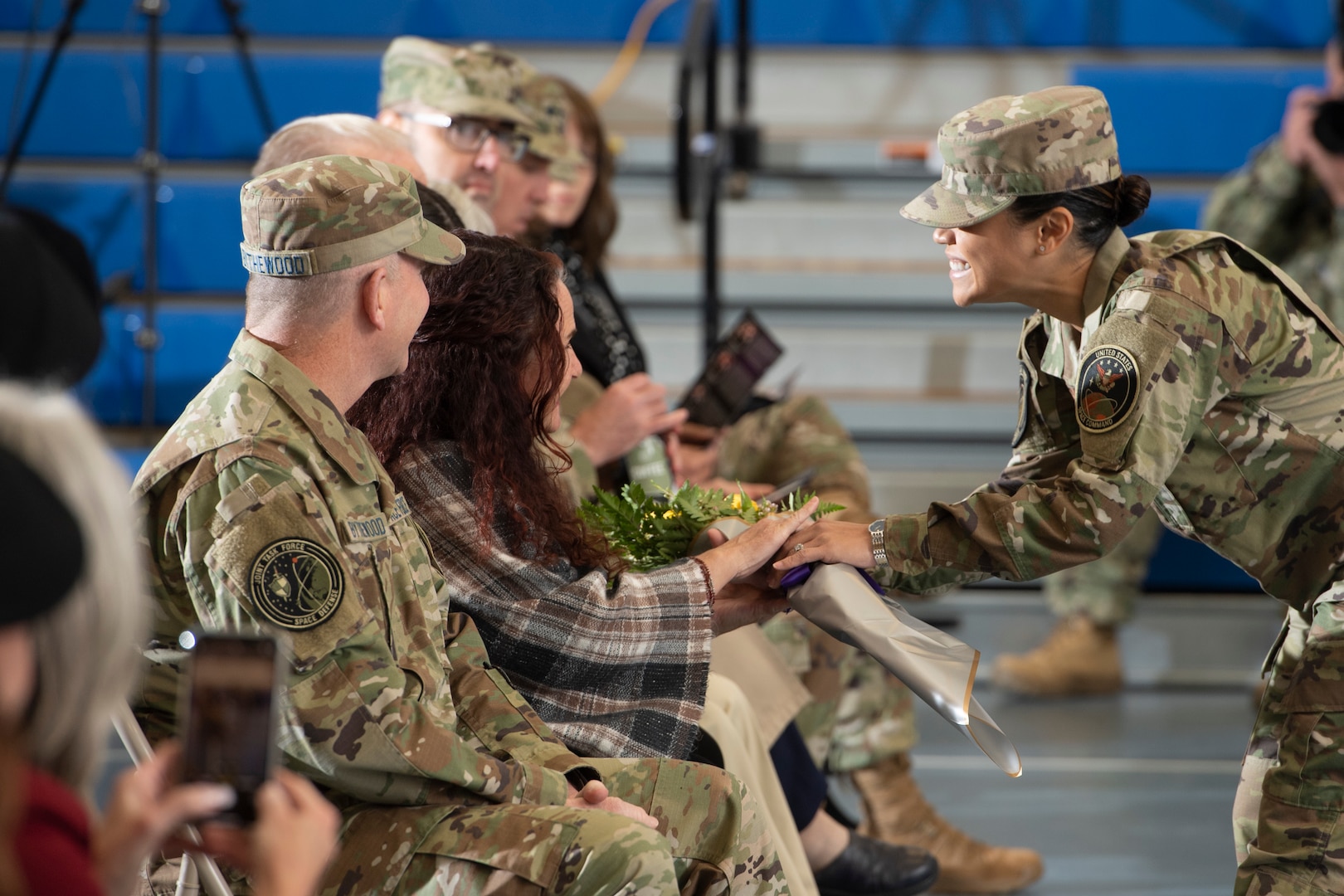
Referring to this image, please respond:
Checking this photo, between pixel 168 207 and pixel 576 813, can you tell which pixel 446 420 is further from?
pixel 168 207

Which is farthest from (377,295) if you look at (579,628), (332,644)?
(579,628)

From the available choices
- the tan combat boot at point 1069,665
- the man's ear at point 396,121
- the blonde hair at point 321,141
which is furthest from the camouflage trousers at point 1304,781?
the tan combat boot at point 1069,665

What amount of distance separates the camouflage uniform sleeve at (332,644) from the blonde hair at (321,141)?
109 cm

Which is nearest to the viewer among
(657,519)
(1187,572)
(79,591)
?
(79,591)

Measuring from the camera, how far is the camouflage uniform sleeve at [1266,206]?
4.30 m

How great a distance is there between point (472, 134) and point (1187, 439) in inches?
71.4

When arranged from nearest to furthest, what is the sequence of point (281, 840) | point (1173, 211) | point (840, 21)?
point (281, 840), point (1173, 211), point (840, 21)

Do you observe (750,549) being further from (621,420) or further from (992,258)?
(621,420)

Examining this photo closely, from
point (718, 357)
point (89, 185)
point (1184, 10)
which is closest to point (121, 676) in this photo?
point (718, 357)

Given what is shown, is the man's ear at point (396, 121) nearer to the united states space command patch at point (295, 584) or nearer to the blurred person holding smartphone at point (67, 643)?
the united states space command patch at point (295, 584)

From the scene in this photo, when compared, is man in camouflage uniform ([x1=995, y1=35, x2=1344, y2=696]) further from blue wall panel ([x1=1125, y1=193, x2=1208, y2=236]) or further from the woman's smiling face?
the woman's smiling face

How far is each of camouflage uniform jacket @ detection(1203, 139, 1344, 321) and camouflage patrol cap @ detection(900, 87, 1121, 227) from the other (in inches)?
98.1

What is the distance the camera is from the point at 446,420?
2135mm

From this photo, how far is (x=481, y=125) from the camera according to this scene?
3.21m
